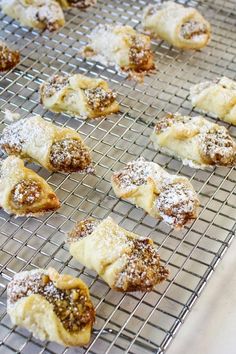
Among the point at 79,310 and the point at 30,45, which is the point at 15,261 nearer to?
the point at 79,310

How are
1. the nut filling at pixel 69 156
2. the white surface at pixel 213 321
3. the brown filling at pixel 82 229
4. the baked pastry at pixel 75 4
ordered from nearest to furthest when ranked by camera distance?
the white surface at pixel 213 321 < the brown filling at pixel 82 229 < the nut filling at pixel 69 156 < the baked pastry at pixel 75 4

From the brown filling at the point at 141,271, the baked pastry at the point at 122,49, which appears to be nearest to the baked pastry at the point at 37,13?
the baked pastry at the point at 122,49

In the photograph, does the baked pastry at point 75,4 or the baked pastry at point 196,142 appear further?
the baked pastry at point 75,4

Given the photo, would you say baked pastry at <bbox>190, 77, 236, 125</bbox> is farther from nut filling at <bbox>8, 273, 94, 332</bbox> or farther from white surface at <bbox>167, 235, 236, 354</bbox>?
nut filling at <bbox>8, 273, 94, 332</bbox>

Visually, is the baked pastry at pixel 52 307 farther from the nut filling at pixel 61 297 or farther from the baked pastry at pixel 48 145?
the baked pastry at pixel 48 145

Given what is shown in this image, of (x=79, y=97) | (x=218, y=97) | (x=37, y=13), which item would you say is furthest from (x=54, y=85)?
(x=218, y=97)

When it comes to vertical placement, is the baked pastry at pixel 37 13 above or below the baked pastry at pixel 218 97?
above

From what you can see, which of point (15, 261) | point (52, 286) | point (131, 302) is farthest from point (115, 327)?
point (15, 261)

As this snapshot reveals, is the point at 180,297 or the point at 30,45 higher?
the point at 30,45

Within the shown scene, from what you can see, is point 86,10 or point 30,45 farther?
point 86,10
